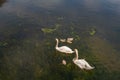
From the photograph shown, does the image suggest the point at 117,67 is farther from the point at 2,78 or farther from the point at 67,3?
the point at 67,3

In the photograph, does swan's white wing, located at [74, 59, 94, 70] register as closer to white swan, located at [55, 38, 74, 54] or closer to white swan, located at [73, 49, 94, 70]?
white swan, located at [73, 49, 94, 70]

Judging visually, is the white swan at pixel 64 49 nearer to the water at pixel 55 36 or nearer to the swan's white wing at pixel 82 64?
the water at pixel 55 36

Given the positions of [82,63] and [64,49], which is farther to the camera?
[64,49]

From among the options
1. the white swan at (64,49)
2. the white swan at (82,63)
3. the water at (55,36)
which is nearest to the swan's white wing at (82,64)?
the white swan at (82,63)

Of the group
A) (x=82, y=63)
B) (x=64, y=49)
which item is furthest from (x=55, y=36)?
(x=82, y=63)

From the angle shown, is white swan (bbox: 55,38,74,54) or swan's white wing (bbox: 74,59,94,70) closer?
swan's white wing (bbox: 74,59,94,70)

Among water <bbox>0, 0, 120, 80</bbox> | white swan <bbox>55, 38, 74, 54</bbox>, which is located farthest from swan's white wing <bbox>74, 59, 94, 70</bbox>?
white swan <bbox>55, 38, 74, 54</bbox>

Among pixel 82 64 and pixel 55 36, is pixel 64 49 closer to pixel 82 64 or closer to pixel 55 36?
pixel 82 64

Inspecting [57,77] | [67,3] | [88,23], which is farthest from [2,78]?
[67,3]
